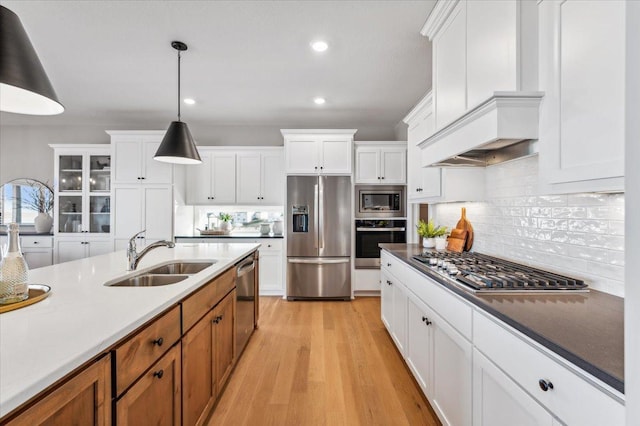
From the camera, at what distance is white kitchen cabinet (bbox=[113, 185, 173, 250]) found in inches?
173

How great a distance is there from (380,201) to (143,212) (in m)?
3.44

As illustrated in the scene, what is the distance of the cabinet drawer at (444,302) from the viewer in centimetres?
134

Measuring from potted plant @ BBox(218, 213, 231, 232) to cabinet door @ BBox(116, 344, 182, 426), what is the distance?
345 centimetres

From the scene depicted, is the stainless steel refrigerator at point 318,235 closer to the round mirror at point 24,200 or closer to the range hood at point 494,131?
the range hood at point 494,131

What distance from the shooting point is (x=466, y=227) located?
2576 mm

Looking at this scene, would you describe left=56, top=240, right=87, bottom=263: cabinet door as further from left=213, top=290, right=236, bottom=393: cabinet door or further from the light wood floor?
left=213, top=290, right=236, bottom=393: cabinet door

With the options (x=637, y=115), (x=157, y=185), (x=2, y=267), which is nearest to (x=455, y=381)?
(x=637, y=115)

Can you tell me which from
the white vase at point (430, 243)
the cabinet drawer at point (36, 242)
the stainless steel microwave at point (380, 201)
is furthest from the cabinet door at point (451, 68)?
the cabinet drawer at point (36, 242)

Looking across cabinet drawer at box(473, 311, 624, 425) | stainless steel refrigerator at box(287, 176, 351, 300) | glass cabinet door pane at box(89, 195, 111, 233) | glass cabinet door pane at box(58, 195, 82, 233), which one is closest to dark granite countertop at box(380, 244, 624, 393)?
cabinet drawer at box(473, 311, 624, 425)

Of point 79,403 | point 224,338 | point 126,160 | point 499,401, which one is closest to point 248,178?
point 126,160

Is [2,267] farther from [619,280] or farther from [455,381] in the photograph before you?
[619,280]

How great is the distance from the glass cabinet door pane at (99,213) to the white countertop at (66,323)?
126 inches

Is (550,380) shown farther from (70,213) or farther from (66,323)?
(70,213)

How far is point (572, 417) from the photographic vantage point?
2.57 ft
